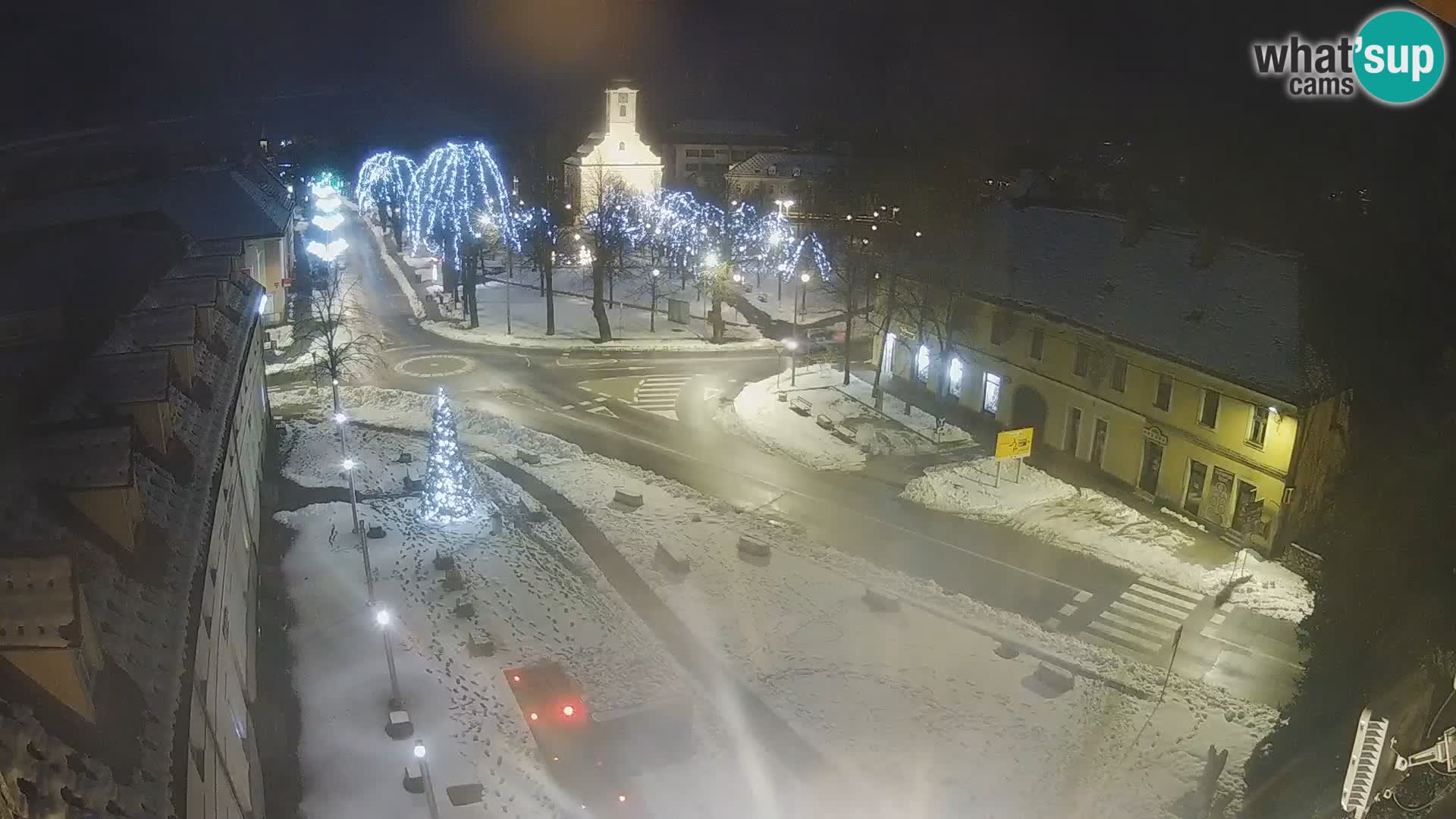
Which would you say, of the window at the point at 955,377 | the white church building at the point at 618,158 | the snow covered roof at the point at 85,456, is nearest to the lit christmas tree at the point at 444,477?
the snow covered roof at the point at 85,456

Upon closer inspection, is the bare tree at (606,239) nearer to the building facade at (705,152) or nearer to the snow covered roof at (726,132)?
the building facade at (705,152)

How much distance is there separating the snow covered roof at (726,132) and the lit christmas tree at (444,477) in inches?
3103

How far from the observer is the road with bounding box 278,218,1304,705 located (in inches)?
896

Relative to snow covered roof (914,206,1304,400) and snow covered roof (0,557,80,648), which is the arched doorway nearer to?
snow covered roof (914,206,1304,400)

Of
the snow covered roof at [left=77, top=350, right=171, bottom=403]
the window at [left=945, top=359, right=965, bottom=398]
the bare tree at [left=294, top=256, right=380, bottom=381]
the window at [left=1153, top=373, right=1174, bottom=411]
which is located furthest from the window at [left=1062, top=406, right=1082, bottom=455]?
the snow covered roof at [left=77, top=350, right=171, bottom=403]

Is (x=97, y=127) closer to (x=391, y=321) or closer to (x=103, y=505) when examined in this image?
(x=391, y=321)

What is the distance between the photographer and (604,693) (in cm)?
1956

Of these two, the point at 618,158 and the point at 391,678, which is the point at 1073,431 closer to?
the point at 391,678

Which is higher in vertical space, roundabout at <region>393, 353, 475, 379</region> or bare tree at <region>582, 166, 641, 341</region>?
bare tree at <region>582, 166, 641, 341</region>

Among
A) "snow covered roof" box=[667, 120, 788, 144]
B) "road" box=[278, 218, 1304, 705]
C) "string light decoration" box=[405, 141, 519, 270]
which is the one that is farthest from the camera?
"snow covered roof" box=[667, 120, 788, 144]

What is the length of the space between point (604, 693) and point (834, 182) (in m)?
59.0

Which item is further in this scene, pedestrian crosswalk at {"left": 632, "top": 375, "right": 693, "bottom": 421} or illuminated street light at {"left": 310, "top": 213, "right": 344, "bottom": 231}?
illuminated street light at {"left": 310, "top": 213, "right": 344, "bottom": 231}

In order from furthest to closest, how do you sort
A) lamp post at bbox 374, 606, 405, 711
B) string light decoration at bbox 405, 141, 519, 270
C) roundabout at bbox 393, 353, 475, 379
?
1. string light decoration at bbox 405, 141, 519, 270
2. roundabout at bbox 393, 353, 475, 379
3. lamp post at bbox 374, 606, 405, 711

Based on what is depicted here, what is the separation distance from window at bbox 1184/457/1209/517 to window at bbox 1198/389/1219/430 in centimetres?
129
